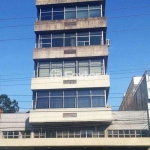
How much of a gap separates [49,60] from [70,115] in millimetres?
6677

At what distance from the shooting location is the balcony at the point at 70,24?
2922 cm

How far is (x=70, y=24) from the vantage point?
96.9 ft

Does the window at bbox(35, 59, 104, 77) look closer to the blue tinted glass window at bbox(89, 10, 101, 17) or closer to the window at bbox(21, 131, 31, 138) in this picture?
the blue tinted glass window at bbox(89, 10, 101, 17)

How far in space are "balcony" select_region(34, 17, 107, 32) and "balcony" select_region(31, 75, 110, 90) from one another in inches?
226

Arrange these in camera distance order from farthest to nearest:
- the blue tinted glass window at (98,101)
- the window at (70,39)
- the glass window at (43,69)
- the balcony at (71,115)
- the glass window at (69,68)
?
the window at (70,39) → the glass window at (43,69) → the glass window at (69,68) → the blue tinted glass window at (98,101) → the balcony at (71,115)

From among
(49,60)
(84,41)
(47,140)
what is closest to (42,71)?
(49,60)

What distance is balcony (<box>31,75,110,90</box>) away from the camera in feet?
89.0

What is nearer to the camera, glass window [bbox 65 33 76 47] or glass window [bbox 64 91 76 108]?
glass window [bbox 64 91 76 108]

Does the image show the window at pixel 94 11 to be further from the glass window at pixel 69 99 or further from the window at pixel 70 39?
the glass window at pixel 69 99

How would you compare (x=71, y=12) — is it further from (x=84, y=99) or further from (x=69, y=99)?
(x=84, y=99)

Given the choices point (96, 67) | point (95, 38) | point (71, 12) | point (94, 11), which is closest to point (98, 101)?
point (96, 67)

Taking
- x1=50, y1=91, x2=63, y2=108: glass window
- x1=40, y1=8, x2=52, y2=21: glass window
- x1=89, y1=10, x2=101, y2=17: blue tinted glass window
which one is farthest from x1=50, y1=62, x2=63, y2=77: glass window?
x1=89, y1=10, x2=101, y2=17: blue tinted glass window

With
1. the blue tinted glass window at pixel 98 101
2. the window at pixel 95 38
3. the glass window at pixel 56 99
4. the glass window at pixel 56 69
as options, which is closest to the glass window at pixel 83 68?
the glass window at pixel 56 69

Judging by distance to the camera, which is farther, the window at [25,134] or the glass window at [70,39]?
the glass window at [70,39]
